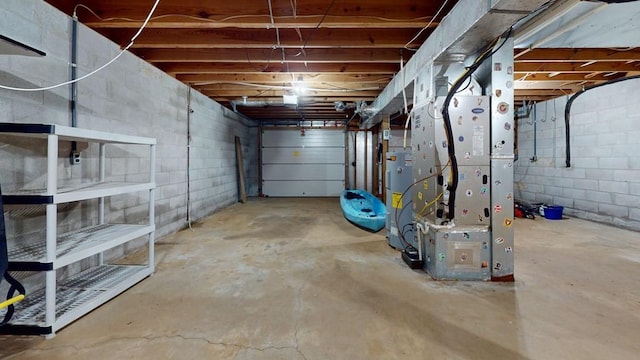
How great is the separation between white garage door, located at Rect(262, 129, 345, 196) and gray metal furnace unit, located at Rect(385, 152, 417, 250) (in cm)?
471

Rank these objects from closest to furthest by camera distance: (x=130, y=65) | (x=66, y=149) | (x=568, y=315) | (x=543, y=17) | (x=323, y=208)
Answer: (x=568, y=315), (x=543, y=17), (x=66, y=149), (x=130, y=65), (x=323, y=208)

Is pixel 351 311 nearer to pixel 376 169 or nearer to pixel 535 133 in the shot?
pixel 376 169

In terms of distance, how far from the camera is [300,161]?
8086 mm

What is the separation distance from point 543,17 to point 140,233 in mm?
3526

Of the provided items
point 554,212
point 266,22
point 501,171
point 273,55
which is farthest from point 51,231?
point 554,212

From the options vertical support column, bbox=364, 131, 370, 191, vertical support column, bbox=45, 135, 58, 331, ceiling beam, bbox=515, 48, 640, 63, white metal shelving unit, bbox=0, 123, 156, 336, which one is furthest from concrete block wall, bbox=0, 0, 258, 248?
ceiling beam, bbox=515, 48, 640, 63

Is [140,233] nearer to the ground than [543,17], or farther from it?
nearer to the ground

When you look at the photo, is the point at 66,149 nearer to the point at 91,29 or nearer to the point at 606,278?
the point at 91,29

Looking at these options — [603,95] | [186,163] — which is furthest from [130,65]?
[603,95]

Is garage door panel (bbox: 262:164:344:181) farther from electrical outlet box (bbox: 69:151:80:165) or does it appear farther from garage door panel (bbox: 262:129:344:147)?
electrical outlet box (bbox: 69:151:80:165)

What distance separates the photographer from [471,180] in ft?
Result: 7.55

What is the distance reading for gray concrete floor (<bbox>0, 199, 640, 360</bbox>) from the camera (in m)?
1.45

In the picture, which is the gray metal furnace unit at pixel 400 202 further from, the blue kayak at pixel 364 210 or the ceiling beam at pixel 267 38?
the ceiling beam at pixel 267 38

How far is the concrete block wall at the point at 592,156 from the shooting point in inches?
158
